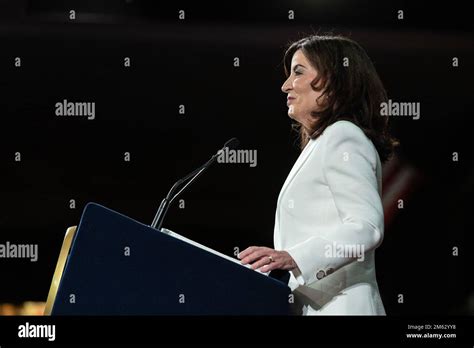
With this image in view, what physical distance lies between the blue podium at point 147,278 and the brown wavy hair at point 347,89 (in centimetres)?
55

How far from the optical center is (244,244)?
2629 mm

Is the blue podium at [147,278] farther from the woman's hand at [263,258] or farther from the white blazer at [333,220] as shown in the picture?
the white blazer at [333,220]

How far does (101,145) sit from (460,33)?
1.44 m

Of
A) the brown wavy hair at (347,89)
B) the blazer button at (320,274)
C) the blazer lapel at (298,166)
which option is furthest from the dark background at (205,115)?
the blazer button at (320,274)

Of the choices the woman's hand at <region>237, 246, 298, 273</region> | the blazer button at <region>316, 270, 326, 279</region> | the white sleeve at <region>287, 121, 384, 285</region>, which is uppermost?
the white sleeve at <region>287, 121, 384, 285</region>

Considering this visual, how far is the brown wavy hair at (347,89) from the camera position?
2070 mm

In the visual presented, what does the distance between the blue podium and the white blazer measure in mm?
168

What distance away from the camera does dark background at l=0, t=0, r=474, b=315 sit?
2.66 metres

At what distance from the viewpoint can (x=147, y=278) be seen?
174cm

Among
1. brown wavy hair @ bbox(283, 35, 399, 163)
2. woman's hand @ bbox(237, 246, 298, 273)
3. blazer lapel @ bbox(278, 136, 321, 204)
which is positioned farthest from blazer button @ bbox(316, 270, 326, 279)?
Answer: brown wavy hair @ bbox(283, 35, 399, 163)

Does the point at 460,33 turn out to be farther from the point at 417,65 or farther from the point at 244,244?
the point at 244,244

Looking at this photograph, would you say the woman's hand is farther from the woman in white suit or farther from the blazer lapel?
the blazer lapel

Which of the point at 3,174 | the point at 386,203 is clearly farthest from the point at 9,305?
the point at 386,203

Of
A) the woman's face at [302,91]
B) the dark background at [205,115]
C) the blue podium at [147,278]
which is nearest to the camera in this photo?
the blue podium at [147,278]
